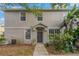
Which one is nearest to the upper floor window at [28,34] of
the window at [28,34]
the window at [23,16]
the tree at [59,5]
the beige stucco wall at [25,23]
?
the window at [28,34]

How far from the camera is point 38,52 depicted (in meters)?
9.81

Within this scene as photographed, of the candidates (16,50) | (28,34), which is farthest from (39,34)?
(16,50)

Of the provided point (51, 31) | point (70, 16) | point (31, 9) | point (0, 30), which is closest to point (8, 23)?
point (0, 30)

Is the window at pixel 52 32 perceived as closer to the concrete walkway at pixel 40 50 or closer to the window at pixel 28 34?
the concrete walkway at pixel 40 50

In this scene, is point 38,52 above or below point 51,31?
below

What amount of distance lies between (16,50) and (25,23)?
1.09m

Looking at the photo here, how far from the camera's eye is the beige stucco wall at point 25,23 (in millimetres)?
9814

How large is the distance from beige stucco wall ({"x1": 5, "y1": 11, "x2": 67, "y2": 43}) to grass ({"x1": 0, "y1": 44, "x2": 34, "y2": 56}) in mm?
287

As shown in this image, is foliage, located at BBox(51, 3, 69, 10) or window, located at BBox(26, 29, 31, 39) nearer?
foliage, located at BBox(51, 3, 69, 10)

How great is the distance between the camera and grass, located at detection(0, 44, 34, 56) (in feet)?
31.8

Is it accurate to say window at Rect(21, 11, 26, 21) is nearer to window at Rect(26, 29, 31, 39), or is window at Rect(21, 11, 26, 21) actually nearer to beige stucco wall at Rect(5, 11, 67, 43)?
beige stucco wall at Rect(5, 11, 67, 43)

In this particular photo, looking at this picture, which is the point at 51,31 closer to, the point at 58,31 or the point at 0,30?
the point at 58,31

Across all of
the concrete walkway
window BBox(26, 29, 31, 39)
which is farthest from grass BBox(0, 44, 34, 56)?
window BBox(26, 29, 31, 39)

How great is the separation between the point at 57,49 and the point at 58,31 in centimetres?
68
